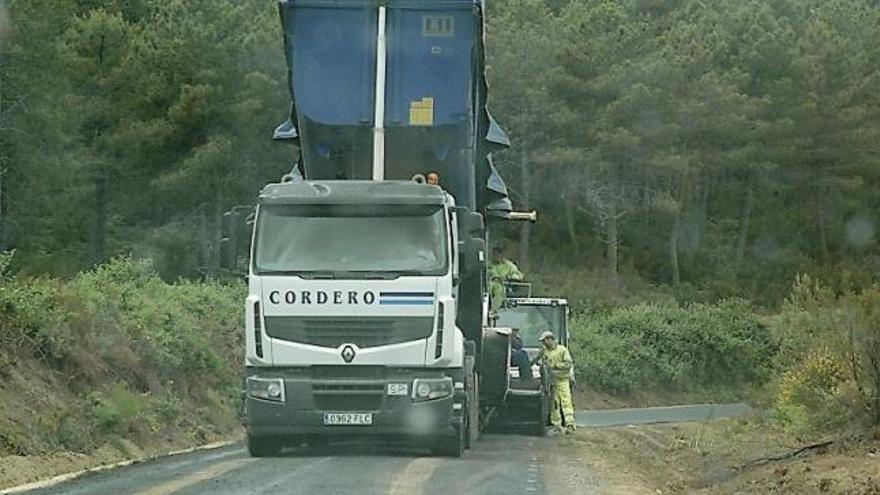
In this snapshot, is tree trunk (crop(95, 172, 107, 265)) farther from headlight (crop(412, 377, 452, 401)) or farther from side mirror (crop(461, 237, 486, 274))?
headlight (crop(412, 377, 452, 401))

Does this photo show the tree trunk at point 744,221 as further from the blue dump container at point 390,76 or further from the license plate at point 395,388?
the license plate at point 395,388

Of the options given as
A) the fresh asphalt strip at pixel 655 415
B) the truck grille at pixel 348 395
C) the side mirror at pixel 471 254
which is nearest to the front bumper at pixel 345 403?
the truck grille at pixel 348 395

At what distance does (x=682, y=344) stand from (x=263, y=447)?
35089 millimetres

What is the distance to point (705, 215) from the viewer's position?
2517 inches

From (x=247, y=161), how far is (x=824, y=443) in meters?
31.6

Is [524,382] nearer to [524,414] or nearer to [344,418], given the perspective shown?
[524,414]

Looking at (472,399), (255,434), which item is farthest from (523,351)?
(255,434)

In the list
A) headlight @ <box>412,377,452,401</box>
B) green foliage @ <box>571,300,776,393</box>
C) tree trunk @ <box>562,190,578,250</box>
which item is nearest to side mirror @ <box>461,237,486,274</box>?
headlight @ <box>412,377,452,401</box>

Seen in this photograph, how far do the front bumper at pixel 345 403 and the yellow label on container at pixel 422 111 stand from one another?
345 cm

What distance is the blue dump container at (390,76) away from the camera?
1905cm

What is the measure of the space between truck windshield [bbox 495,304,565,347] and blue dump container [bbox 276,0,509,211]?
9965 millimetres

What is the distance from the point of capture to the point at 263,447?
18.1m

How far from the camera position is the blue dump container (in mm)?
19047

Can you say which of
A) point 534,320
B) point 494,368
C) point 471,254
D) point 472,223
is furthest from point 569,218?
point 471,254
